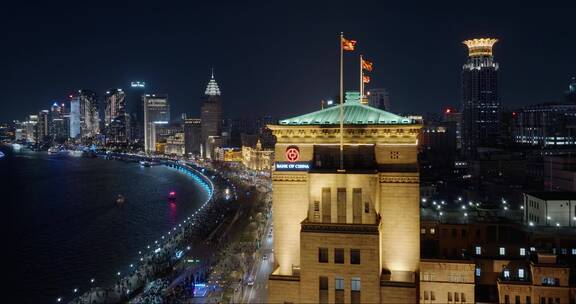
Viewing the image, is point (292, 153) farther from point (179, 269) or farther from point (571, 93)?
point (571, 93)

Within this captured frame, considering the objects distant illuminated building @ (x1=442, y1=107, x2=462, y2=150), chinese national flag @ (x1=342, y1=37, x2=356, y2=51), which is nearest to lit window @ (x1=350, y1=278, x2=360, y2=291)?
chinese national flag @ (x1=342, y1=37, x2=356, y2=51)

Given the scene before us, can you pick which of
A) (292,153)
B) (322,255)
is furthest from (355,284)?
(292,153)

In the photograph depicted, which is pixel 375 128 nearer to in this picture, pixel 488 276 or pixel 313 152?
pixel 313 152

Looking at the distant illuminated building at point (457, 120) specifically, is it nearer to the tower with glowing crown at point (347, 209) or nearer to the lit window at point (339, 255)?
the tower with glowing crown at point (347, 209)

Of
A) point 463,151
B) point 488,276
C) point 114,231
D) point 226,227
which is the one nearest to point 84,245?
point 114,231

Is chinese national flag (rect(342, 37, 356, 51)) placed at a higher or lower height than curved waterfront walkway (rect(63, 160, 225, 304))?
higher

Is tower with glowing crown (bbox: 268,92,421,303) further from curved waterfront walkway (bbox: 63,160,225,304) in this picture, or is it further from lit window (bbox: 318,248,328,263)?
curved waterfront walkway (bbox: 63,160,225,304)
